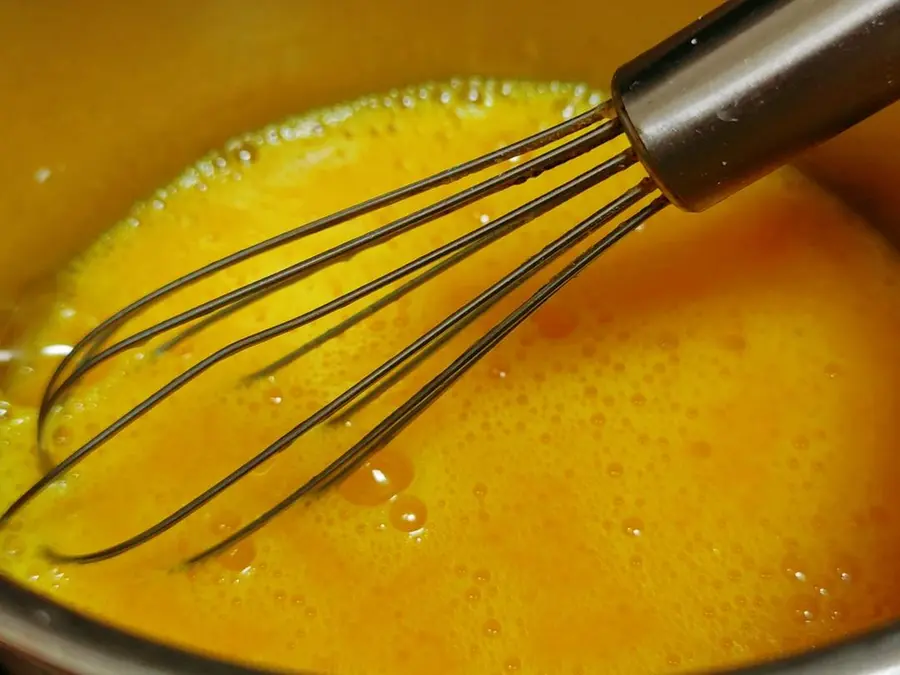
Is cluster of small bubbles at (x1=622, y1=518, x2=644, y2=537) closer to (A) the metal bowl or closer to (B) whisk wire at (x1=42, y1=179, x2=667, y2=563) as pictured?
(B) whisk wire at (x1=42, y1=179, x2=667, y2=563)

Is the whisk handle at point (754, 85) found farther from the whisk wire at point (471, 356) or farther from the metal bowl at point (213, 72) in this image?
the metal bowl at point (213, 72)

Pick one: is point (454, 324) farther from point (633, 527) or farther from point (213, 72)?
point (213, 72)

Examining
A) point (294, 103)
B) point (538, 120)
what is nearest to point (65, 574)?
point (294, 103)

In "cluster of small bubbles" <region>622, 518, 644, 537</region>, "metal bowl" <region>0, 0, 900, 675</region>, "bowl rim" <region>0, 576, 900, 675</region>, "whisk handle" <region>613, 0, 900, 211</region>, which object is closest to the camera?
"bowl rim" <region>0, 576, 900, 675</region>

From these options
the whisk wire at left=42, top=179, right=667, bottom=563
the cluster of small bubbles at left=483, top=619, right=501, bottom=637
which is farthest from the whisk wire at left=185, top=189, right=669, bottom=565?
the cluster of small bubbles at left=483, top=619, right=501, bottom=637

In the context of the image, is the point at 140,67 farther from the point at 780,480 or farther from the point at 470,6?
the point at 780,480

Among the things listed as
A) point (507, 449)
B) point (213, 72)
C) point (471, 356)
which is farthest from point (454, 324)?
point (213, 72)
